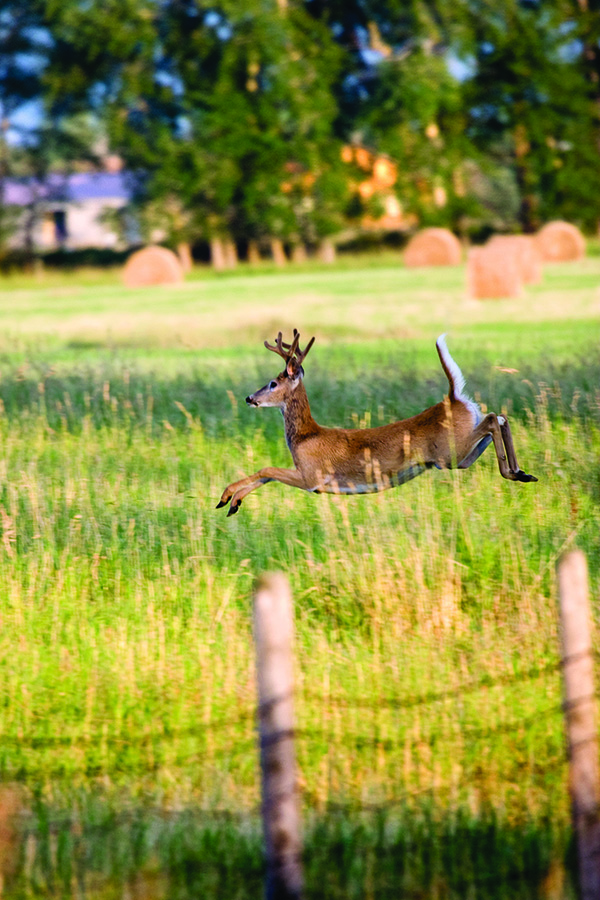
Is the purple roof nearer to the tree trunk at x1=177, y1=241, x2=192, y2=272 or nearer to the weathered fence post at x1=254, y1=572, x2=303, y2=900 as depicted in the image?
the tree trunk at x1=177, y1=241, x2=192, y2=272

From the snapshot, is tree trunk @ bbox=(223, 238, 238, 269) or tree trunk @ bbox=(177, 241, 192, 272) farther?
tree trunk @ bbox=(223, 238, 238, 269)

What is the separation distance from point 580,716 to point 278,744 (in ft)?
2.97

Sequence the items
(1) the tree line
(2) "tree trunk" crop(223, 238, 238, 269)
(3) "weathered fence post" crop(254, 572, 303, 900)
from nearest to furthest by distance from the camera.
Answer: (3) "weathered fence post" crop(254, 572, 303, 900) < (1) the tree line < (2) "tree trunk" crop(223, 238, 238, 269)

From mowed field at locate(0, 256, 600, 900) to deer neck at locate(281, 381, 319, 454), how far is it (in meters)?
0.45

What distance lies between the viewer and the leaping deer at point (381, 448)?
22.6 ft

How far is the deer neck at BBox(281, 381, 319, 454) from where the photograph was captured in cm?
712

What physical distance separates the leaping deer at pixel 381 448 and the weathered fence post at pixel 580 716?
130 inches

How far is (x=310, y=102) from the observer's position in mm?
52062

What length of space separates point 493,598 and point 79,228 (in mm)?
78312

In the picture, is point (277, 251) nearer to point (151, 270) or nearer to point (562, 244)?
point (151, 270)

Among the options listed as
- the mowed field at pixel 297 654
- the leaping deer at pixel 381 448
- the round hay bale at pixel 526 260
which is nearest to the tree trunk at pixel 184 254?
the round hay bale at pixel 526 260

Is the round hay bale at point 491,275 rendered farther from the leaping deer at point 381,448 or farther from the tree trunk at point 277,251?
the tree trunk at point 277,251

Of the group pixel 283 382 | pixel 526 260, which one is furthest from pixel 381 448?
pixel 526 260

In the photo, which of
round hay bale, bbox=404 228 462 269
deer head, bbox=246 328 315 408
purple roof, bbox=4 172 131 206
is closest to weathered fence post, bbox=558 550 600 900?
deer head, bbox=246 328 315 408
